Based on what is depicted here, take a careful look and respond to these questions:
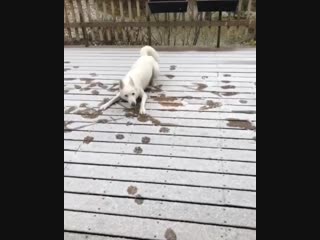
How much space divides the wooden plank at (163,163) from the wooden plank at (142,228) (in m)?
0.52

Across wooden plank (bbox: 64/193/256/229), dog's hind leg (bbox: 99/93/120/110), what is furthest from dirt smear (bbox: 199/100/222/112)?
wooden plank (bbox: 64/193/256/229)

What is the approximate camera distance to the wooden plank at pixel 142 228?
5.60ft

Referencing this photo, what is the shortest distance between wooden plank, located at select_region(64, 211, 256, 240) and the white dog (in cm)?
142

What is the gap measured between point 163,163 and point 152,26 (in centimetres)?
358

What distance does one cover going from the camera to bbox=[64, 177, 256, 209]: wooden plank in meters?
1.94

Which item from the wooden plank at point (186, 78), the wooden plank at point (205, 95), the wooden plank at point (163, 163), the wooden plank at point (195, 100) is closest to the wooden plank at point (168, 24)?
the wooden plank at point (186, 78)

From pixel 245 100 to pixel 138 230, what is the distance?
6.53 ft

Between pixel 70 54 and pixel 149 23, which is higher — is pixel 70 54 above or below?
below

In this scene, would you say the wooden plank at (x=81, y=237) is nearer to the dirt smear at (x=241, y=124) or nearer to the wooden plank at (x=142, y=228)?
the wooden plank at (x=142, y=228)

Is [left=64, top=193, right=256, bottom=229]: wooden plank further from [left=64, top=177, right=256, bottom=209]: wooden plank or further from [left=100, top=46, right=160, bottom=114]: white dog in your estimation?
[left=100, top=46, right=160, bottom=114]: white dog
